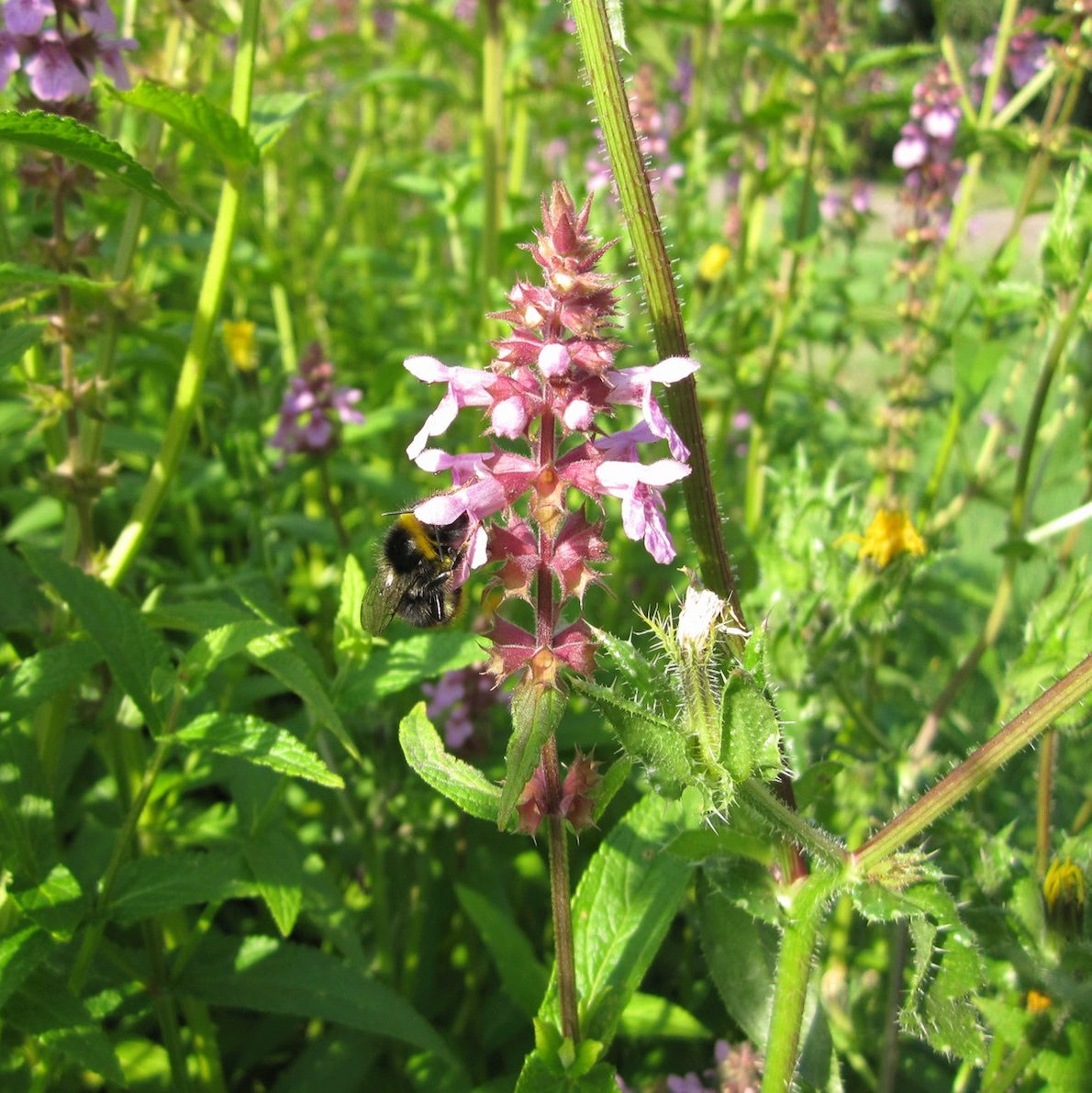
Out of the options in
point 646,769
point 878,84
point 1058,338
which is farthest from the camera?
point 878,84

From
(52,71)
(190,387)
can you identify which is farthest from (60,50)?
(190,387)

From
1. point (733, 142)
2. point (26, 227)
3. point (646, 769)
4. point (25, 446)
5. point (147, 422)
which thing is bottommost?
point (147, 422)

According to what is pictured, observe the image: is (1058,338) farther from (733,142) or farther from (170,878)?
A: (733,142)

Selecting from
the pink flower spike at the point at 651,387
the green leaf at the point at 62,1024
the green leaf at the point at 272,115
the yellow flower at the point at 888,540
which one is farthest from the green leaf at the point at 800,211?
the green leaf at the point at 62,1024

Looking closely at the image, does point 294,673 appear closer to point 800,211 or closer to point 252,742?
point 252,742

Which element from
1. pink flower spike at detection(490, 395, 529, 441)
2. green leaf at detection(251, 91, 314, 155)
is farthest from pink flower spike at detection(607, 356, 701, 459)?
green leaf at detection(251, 91, 314, 155)

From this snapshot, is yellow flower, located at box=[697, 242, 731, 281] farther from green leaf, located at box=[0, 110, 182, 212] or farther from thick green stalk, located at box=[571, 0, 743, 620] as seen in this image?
thick green stalk, located at box=[571, 0, 743, 620]

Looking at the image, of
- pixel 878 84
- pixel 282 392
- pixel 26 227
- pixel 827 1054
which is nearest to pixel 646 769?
pixel 827 1054

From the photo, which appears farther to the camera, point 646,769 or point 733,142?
point 733,142
